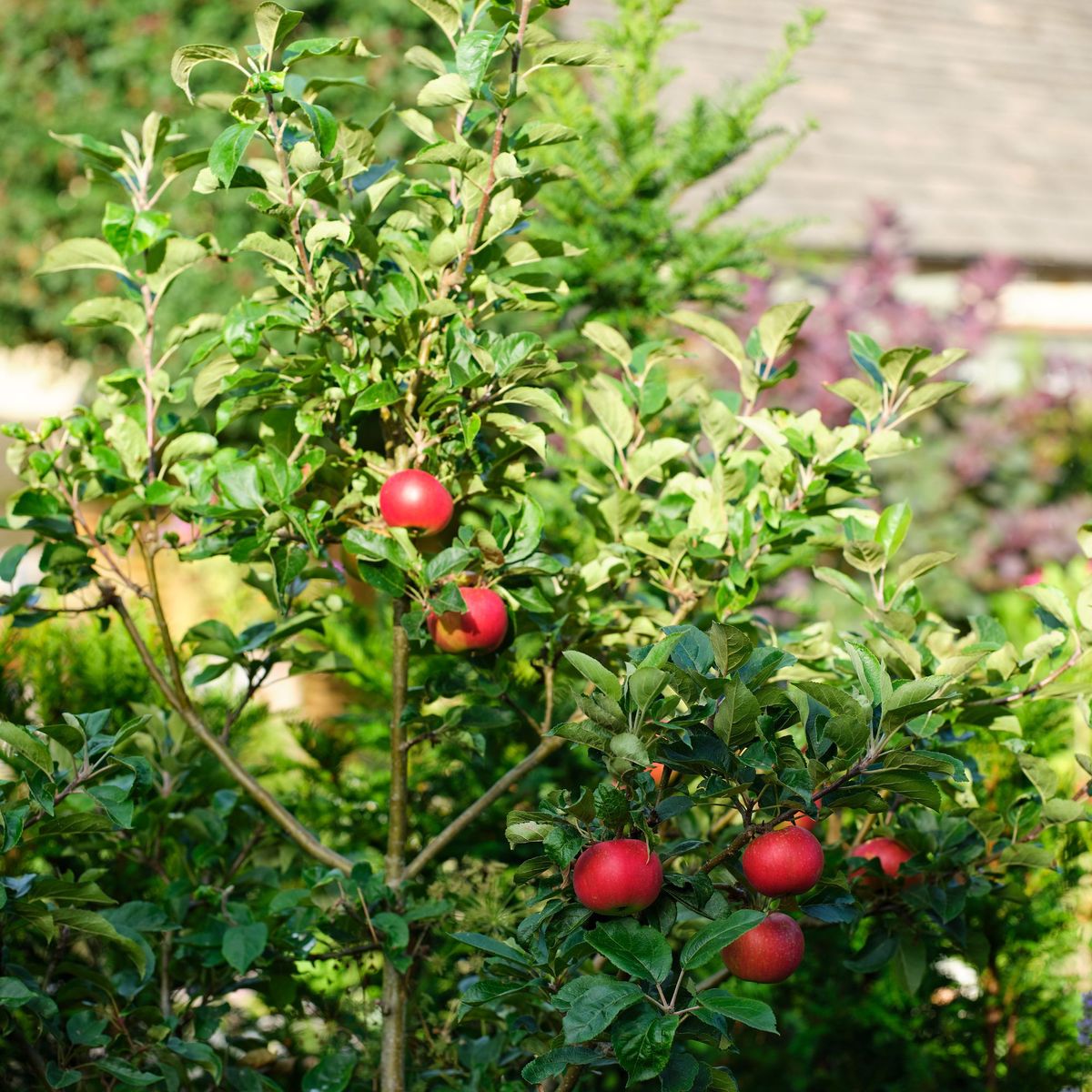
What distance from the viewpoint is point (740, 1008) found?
1087 mm

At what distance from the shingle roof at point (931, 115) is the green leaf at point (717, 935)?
17.3 feet

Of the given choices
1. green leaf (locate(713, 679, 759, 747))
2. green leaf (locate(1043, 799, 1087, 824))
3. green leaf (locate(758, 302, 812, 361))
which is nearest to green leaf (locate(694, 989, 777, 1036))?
green leaf (locate(713, 679, 759, 747))

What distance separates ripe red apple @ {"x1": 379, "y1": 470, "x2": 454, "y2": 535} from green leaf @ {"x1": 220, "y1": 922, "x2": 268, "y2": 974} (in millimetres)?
556

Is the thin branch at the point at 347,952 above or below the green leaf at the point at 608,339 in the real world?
below

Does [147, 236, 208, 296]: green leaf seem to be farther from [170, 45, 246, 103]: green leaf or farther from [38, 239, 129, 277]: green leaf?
[170, 45, 246, 103]: green leaf

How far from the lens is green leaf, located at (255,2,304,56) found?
1.29 meters

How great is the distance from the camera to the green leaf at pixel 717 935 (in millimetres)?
1126

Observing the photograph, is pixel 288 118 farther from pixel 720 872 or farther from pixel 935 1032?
pixel 935 1032

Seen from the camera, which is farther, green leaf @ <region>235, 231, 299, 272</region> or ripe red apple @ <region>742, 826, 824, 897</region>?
green leaf @ <region>235, 231, 299, 272</region>

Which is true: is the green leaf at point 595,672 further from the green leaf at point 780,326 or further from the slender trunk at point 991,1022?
the slender trunk at point 991,1022

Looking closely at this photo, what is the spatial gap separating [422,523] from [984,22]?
8.81m

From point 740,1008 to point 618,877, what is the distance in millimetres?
161

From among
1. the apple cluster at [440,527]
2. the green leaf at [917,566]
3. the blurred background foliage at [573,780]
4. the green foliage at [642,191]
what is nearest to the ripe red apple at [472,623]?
the apple cluster at [440,527]

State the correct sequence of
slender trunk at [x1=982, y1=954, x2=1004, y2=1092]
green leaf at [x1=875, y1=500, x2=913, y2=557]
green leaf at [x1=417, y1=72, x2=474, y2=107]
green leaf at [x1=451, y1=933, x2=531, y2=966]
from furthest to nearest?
slender trunk at [x1=982, y1=954, x2=1004, y2=1092] < green leaf at [x1=875, y1=500, x2=913, y2=557] < green leaf at [x1=417, y1=72, x2=474, y2=107] < green leaf at [x1=451, y1=933, x2=531, y2=966]
